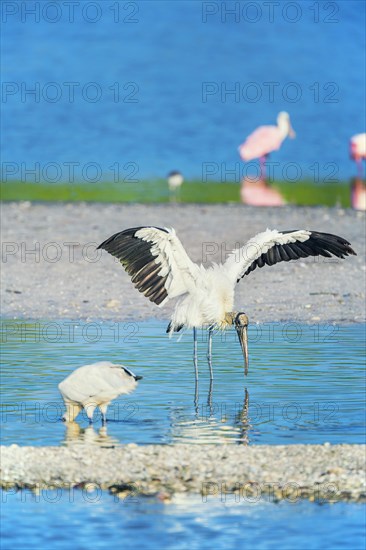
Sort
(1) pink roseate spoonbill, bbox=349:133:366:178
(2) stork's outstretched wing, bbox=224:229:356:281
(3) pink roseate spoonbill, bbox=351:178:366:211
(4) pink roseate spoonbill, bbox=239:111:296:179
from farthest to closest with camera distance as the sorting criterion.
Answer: (1) pink roseate spoonbill, bbox=349:133:366:178 → (4) pink roseate spoonbill, bbox=239:111:296:179 → (3) pink roseate spoonbill, bbox=351:178:366:211 → (2) stork's outstretched wing, bbox=224:229:356:281

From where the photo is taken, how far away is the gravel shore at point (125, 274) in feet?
46.9

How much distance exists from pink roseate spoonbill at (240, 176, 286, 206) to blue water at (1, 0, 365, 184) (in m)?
2.65

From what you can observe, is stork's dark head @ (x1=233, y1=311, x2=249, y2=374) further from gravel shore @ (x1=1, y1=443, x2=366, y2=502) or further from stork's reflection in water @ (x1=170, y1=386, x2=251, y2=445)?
gravel shore @ (x1=1, y1=443, x2=366, y2=502)

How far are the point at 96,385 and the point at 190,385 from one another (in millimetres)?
1516

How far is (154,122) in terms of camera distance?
3784cm

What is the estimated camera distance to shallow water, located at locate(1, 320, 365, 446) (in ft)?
30.8

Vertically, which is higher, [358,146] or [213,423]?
[358,146]

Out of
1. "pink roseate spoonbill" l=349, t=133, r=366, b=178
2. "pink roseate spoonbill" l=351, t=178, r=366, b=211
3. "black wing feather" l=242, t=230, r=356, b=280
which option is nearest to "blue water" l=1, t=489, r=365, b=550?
"black wing feather" l=242, t=230, r=356, b=280

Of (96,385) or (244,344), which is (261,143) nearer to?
(244,344)

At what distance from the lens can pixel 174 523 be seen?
744 centimetres

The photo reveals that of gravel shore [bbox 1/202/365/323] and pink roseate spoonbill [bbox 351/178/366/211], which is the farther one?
pink roseate spoonbill [bbox 351/178/366/211]

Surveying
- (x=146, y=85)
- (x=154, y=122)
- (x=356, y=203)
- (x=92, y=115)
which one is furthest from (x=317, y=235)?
(x=146, y=85)

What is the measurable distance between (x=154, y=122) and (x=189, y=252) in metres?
20.8

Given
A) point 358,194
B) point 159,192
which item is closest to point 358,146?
point 358,194
